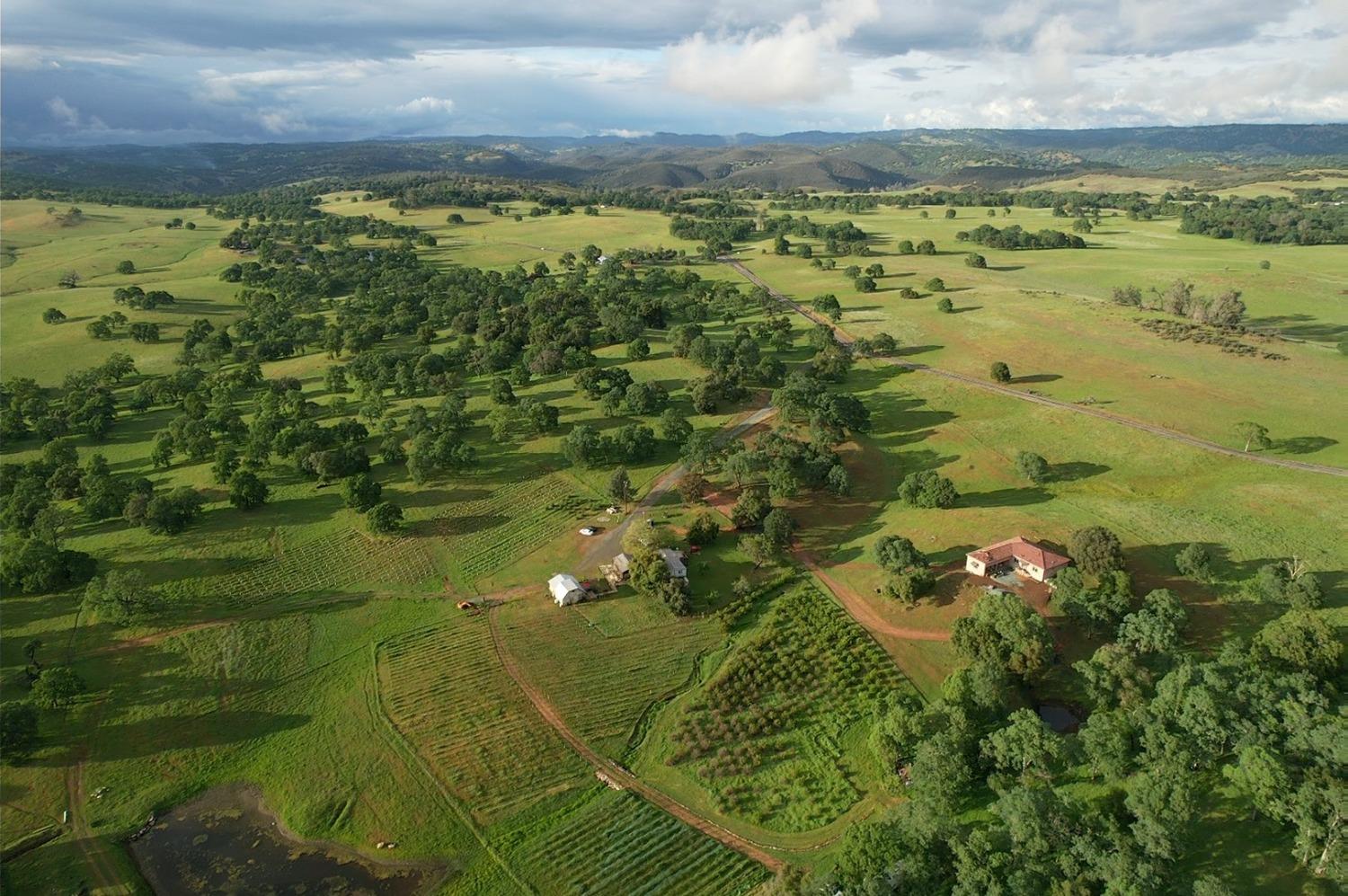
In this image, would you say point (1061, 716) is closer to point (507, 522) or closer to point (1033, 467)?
point (1033, 467)

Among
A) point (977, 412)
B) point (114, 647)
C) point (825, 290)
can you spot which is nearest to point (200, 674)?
point (114, 647)

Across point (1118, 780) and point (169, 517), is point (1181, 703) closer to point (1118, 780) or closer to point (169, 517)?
point (1118, 780)

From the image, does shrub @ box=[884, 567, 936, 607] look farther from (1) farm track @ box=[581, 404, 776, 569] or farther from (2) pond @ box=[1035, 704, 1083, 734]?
(1) farm track @ box=[581, 404, 776, 569]

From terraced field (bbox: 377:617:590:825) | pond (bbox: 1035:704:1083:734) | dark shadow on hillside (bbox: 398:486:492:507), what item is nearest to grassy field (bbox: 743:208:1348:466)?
pond (bbox: 1035:704:1083:734)

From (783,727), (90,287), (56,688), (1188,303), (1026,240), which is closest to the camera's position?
(56,688)

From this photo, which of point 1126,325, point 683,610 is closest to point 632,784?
point 683,610

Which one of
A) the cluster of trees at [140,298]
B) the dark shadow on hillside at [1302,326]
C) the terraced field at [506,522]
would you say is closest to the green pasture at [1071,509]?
the terraced field at [506,522]

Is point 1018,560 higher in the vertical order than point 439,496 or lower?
higher
